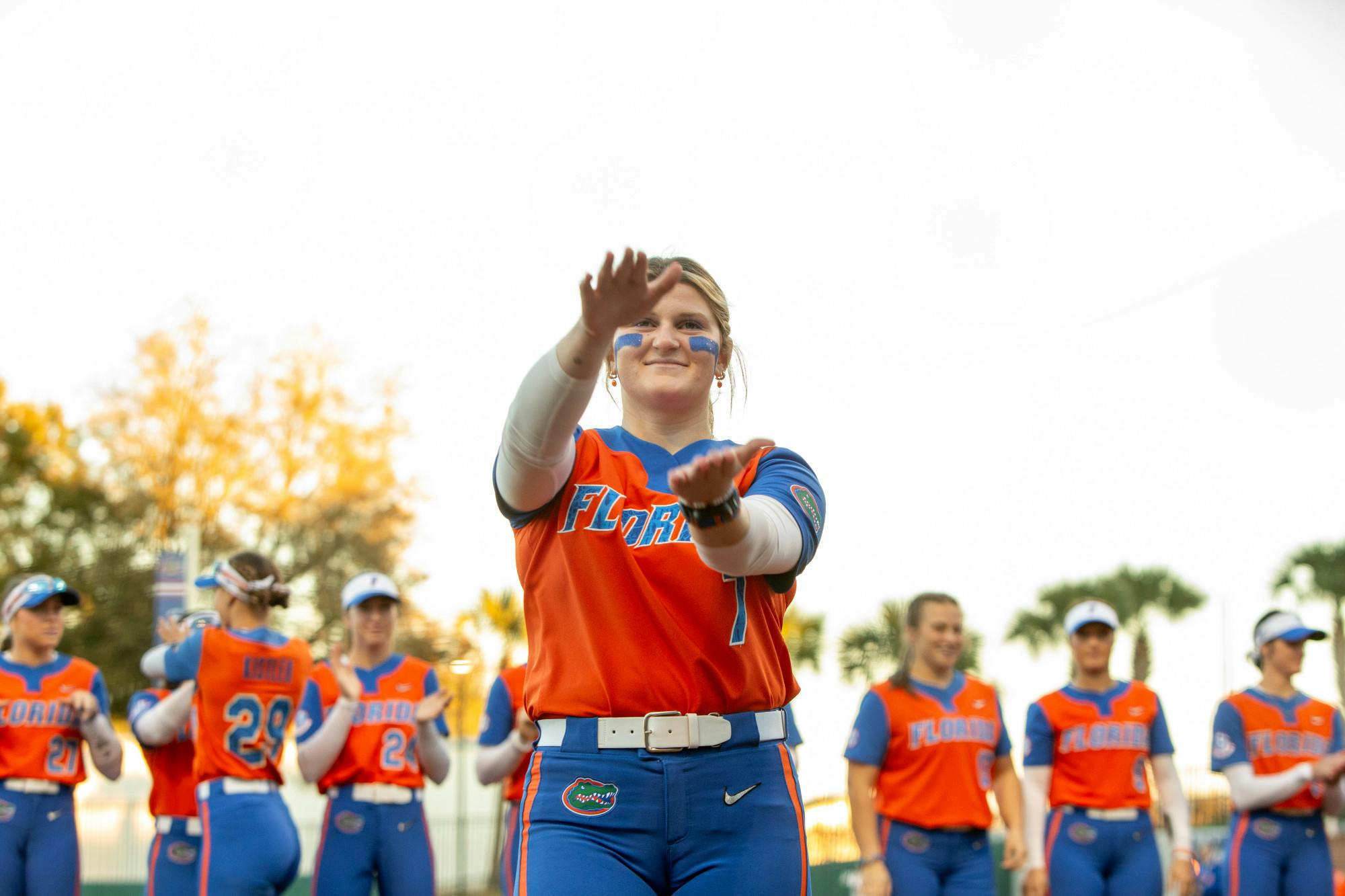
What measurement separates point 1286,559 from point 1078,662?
18.3m

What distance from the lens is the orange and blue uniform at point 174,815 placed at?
8.70 metres

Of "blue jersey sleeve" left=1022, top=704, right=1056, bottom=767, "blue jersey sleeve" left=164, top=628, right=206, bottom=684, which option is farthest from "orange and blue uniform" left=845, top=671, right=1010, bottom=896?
"blue jersey sleeve" left=164, top=628, right=206, bottom=684

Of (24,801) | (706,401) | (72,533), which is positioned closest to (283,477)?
(72,533)

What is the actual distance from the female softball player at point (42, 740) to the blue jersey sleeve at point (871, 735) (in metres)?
4.42

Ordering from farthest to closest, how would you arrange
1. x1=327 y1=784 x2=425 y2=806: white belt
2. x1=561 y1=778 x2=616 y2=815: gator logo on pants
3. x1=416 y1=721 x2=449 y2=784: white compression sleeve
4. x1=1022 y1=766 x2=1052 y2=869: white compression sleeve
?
1. x1=416 y1=721 x2=449 y2=784: white compression sleeve
2. x1=327 y1=784 x2=425 y2=806: white belt
3. x1=1022 y1=766 x2=1052 y2=869: white compression sleeve
4. x1=561 y1=778 x2=616 y2=815: gator logo on pants

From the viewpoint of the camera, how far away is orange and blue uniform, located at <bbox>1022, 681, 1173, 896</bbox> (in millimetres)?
8438

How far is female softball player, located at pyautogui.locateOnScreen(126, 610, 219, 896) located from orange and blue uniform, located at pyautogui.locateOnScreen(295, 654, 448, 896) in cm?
87

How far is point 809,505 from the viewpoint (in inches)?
127

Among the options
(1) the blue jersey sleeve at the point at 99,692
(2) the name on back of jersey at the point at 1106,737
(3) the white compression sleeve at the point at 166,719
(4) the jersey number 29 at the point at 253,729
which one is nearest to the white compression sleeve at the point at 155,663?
(3) the white compression sleeve at the point at 166,719

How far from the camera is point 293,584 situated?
2762 centimetres

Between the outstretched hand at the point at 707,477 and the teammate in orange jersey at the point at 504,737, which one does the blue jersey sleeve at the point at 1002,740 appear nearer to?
the teammate in orange jersey at the point at 504,737

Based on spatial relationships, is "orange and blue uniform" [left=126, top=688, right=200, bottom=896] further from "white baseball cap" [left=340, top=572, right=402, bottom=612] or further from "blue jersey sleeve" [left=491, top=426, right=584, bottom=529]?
"blue jersey sleeve" [left=491, top=426, right=584, bottom=529]

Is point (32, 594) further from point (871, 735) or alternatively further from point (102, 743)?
point (871, 735)

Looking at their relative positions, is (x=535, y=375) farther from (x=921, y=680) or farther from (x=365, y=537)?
(x=365, y=537)
